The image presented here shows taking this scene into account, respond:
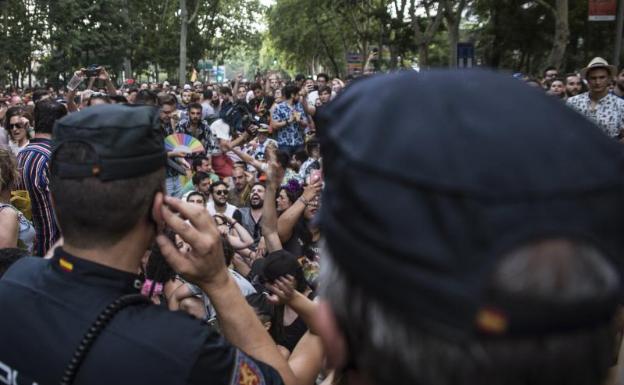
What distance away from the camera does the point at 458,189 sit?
0.85 metres

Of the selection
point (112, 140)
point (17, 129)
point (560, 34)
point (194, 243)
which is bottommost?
point (17, 129)

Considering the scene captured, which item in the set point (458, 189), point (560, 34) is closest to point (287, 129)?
point (560, 34)

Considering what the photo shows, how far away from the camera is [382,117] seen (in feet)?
3.09

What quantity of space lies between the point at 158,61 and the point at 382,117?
151ft

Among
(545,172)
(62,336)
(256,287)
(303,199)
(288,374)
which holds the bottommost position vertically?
(256,287)

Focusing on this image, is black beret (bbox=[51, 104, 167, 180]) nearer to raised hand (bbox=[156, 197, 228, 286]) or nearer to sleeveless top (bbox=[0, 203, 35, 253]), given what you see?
raised hand (bbox=[156, 197, 228, 286])

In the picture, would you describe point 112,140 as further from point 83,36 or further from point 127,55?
point 127,55

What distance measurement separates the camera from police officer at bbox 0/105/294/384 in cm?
172

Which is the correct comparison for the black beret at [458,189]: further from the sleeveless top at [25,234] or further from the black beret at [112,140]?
the sleeveless top at [25,234]

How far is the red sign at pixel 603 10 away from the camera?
1611cm

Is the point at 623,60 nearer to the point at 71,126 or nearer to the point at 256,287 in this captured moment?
the point at 256,287

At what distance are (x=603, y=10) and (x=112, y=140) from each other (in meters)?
16.5

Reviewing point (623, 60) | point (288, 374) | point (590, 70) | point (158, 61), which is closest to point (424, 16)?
point (623, 60)

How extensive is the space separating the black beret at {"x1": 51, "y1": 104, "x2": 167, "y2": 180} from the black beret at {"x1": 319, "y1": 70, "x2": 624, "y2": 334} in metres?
1.07
